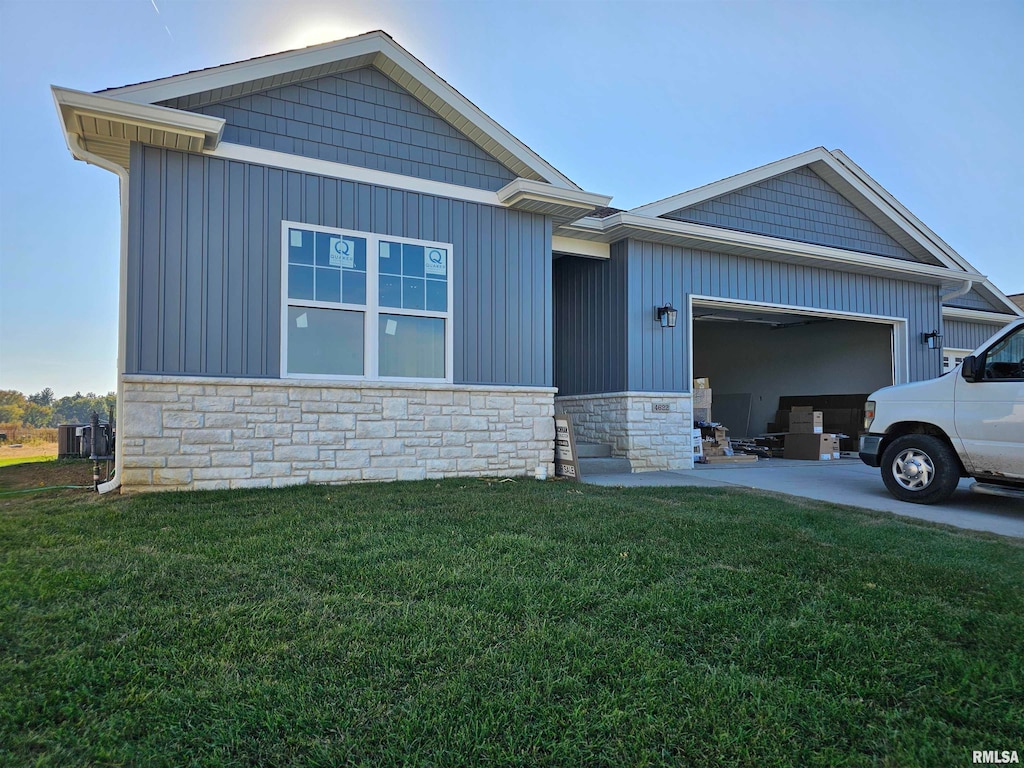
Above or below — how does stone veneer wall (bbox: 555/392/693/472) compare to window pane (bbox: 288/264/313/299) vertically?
below

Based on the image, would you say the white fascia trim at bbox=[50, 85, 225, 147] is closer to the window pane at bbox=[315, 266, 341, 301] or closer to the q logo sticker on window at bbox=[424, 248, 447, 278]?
the window pane at bbox=[315, 266, 341, 301]

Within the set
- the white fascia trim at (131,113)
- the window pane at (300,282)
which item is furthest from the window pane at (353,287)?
the white fascia trim at (131,113)

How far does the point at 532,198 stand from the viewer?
7906 millimetres

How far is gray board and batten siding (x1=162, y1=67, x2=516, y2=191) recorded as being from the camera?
269 inches

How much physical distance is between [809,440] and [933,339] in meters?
3.47

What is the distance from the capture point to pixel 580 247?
31.9ft

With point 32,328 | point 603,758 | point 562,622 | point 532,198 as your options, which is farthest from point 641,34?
point 32,328

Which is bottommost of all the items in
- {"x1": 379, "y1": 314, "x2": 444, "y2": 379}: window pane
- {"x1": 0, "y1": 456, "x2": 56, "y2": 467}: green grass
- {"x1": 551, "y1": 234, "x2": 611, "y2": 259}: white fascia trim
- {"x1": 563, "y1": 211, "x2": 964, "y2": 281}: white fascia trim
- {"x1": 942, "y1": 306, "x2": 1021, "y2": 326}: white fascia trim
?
{"x1": 0, "y1": 456, "x2": 56, "y2": 467}: green grass

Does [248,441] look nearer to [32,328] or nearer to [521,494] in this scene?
[521,494]

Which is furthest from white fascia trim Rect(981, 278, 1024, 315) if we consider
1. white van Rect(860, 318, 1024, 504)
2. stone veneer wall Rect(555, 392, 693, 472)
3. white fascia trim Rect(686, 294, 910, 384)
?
white van Rect(860, 318, 1024, 504)

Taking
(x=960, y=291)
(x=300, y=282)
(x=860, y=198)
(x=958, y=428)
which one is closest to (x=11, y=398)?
(x=300, y=282)

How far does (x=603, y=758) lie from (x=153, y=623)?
85.0 inches

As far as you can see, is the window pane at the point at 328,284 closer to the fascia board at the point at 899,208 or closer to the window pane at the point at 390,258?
the window pane at the point at 390,258

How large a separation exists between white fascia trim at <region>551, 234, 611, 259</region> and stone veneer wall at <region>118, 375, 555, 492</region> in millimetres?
2585
